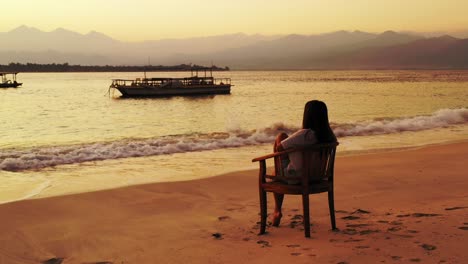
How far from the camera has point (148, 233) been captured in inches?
198

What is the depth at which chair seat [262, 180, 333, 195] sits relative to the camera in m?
4.47

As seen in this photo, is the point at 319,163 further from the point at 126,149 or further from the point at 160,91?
the point at 160,91

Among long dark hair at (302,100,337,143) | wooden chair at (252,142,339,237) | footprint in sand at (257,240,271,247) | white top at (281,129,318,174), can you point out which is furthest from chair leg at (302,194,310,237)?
long dark hair at (302,100,337,143)

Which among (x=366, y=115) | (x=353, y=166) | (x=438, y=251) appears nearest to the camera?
(x=438, y=251)

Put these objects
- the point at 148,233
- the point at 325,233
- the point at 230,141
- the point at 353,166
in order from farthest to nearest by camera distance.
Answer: the point at 230,141, the point at 353,166, the point at 148,233, the point at 325,233

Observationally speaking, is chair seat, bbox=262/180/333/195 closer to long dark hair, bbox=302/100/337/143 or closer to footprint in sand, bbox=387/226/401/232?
long dark hair, bbox=302/100/337/143

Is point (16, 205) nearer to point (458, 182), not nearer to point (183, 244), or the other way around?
point (183, 244)

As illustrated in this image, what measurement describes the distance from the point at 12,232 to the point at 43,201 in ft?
5.01

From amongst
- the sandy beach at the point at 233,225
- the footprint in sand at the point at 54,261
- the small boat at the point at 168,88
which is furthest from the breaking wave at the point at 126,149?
the small boat at the point at 168,88

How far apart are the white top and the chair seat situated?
6.5 inches

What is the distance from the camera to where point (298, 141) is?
4445 mm

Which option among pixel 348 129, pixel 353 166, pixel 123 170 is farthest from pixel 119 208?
pixel 348 129

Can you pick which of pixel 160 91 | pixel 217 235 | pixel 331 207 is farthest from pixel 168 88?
pixel 331 207

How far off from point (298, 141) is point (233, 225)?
1.32 metres
